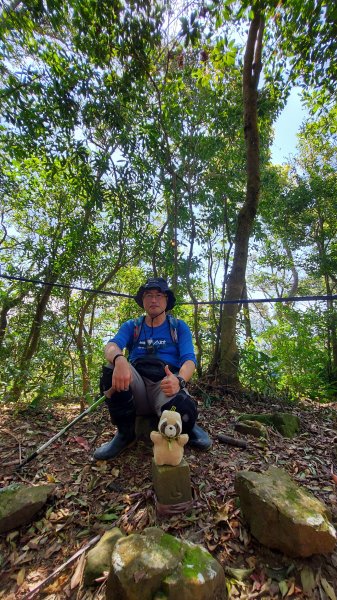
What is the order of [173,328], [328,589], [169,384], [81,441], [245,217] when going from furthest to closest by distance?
[245,217], [81,441], [173,328], [169,384], [328,589]

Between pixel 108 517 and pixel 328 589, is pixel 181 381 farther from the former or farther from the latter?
pixel 328 589

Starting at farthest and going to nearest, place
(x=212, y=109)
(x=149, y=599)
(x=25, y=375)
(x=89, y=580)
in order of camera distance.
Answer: (x=212, y=109), (x=25, y=375), (x=89, y=580), (x=149, y=599)

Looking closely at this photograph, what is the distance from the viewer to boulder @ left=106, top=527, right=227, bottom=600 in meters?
1.11

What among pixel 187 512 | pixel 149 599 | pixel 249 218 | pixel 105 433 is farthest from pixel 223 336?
pixel 149 599

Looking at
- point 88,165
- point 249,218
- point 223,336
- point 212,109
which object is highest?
point 212,109

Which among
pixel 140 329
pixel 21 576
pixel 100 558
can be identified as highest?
pixel 140 329

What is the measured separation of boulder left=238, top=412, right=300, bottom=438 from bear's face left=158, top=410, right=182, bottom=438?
1653 millimetres

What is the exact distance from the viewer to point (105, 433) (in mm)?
2803

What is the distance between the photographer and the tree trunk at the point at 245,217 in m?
4.01

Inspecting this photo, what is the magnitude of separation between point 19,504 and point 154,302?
1625 millimetres

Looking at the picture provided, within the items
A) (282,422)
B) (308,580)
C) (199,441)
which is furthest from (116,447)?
(282,422)

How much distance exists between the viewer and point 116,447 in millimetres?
2275

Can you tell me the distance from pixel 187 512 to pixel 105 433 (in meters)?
1.31

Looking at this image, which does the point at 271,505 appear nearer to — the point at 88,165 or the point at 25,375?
the point at 25,375
